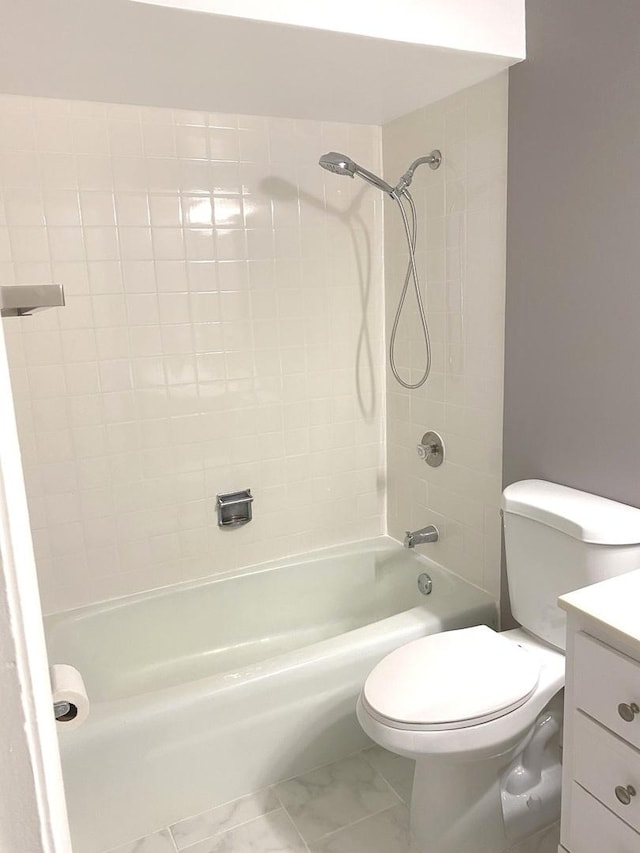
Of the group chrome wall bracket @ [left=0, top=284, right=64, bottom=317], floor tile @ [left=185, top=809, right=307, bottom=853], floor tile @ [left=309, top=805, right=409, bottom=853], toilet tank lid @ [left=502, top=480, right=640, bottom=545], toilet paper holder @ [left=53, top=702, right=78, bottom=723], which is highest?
chrome wall bracket @ [left=0, top=284, right=64, bottom=317]

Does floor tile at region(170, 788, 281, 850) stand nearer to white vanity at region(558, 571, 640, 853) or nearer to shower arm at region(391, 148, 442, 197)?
white vanity at region(558, 571, 640, 853)

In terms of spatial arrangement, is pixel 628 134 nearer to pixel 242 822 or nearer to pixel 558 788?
pixel 558 788

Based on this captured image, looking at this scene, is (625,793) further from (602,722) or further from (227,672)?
(227,672)

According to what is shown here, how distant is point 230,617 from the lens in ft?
7.79

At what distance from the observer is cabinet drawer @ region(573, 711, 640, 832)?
114cm

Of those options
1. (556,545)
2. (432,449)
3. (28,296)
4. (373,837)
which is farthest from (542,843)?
(28,296)

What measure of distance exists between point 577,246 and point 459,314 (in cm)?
52

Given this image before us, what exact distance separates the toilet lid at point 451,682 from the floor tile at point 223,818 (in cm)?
55

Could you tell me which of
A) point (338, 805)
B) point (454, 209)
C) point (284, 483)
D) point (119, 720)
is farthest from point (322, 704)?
point (454, 209)

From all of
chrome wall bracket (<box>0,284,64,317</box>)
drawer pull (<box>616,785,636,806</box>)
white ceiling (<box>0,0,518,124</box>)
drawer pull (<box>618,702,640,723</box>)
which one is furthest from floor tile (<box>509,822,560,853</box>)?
white ceiling (<box>0,0,518,124</box>)

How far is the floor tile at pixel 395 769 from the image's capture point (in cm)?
186

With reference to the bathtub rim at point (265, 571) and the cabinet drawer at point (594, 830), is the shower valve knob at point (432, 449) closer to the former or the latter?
the bathtub rim at point (265, 571)

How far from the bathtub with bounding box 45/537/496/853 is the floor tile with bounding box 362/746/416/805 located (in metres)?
0.08

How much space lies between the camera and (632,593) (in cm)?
128
